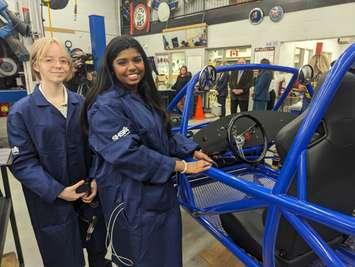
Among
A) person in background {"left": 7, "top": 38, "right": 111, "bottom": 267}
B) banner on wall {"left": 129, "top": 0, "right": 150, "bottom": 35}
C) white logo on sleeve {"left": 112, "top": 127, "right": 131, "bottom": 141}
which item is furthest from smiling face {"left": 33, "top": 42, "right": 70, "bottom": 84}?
banner on wall {"left": 129, "top": 0, "right": 150, "bottom": 35}

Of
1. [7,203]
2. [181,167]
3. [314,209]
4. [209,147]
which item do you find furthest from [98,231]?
[314,209]

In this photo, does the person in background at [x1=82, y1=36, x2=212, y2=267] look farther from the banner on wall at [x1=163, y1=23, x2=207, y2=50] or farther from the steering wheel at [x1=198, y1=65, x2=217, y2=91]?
the banner on wall at [x1=163, y1=23, x2=207, y2=50]

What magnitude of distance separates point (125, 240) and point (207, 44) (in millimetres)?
9109

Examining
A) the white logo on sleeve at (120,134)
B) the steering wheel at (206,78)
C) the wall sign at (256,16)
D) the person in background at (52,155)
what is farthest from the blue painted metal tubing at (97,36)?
the wall sign at (256,16)

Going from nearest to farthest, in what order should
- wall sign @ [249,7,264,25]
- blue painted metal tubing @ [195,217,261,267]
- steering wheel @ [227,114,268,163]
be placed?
blue painted metal tubing @ [195,217,261,267]
steering wheel @ [227,114,268,163]
wall sign @ [249,7,264,25]

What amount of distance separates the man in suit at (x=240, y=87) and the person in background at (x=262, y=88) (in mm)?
212

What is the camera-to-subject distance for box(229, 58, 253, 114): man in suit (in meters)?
6.71

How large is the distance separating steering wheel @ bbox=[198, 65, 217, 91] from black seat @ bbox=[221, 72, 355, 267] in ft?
3.06

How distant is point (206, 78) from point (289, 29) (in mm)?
6470

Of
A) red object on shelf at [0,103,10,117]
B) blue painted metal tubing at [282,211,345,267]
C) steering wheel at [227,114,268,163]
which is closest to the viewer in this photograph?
blue painted metal tubing at [282,211,345,267]

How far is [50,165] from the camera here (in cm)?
142

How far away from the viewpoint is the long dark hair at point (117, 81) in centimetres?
129

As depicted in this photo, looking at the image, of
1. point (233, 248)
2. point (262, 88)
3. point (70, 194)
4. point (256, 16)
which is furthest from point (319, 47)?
point (70, 194)

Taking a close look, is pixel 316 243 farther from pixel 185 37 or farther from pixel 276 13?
pixel 185 37
